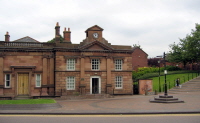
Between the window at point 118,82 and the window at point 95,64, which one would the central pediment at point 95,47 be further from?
the window at point 118,82

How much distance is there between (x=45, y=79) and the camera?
28.7 m

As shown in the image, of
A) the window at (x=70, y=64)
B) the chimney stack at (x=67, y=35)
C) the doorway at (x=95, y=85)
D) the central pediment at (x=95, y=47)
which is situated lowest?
the doorway at (x=95, y=85)

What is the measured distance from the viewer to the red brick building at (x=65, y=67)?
2805 centimetres

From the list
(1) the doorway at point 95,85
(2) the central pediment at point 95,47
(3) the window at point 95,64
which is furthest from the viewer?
(3) the window at point 95,64

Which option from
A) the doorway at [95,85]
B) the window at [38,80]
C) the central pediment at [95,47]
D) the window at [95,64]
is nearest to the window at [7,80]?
the window at [38,80]

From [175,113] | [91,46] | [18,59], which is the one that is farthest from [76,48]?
[175,113]

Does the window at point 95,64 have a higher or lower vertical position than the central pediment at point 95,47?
lower

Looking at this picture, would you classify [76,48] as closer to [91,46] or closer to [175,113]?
[91,46]

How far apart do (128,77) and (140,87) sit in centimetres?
284

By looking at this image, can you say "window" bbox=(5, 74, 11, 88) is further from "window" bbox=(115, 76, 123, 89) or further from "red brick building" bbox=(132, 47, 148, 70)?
"red brick building" bbox=(132, 47, 148, 70)

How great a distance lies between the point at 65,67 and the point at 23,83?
16.7ft

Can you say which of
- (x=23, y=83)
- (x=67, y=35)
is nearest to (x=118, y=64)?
(x=67, y=35)

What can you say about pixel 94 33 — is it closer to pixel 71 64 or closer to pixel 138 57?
pixel 71 64

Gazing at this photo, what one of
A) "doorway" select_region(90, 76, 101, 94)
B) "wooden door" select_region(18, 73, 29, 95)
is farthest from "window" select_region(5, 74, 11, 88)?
"doorway" select_region(90, 76, 101, 94)
